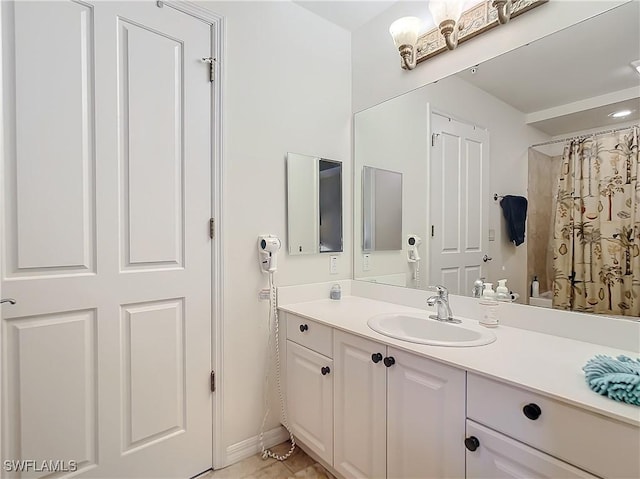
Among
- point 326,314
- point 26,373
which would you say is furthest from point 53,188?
point 326,314

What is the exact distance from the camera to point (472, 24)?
1.51 m

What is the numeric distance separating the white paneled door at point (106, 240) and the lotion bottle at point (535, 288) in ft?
4.85

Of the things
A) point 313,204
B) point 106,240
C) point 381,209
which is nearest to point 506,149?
point 381,209

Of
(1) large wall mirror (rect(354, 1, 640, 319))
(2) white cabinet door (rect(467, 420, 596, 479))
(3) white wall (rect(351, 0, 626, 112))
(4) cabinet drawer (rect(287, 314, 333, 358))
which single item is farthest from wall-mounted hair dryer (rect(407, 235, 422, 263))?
(2) white cabinet door (rect(467, 420, 596, 479))

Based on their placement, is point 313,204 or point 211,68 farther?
point 313,204

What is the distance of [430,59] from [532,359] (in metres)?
1.49

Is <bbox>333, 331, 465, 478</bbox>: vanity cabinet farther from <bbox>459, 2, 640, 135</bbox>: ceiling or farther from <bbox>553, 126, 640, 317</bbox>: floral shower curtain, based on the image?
<bbox>459, 2, 640, 135</bbox>: ceiling

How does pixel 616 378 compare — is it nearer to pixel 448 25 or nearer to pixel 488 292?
pixel 488 292

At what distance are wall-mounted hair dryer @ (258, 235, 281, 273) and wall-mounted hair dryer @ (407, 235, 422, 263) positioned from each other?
0.75m

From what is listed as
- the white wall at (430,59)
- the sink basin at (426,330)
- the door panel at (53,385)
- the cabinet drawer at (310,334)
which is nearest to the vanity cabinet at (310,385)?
the cabinet drawer at (310,334)

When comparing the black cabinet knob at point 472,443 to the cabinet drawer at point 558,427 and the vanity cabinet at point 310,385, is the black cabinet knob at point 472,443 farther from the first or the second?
the vanity cabinet at point 310,385

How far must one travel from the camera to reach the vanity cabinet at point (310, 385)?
4.89 ft

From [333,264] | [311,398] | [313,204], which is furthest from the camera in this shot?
[333,264]

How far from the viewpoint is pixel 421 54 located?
172 cm
